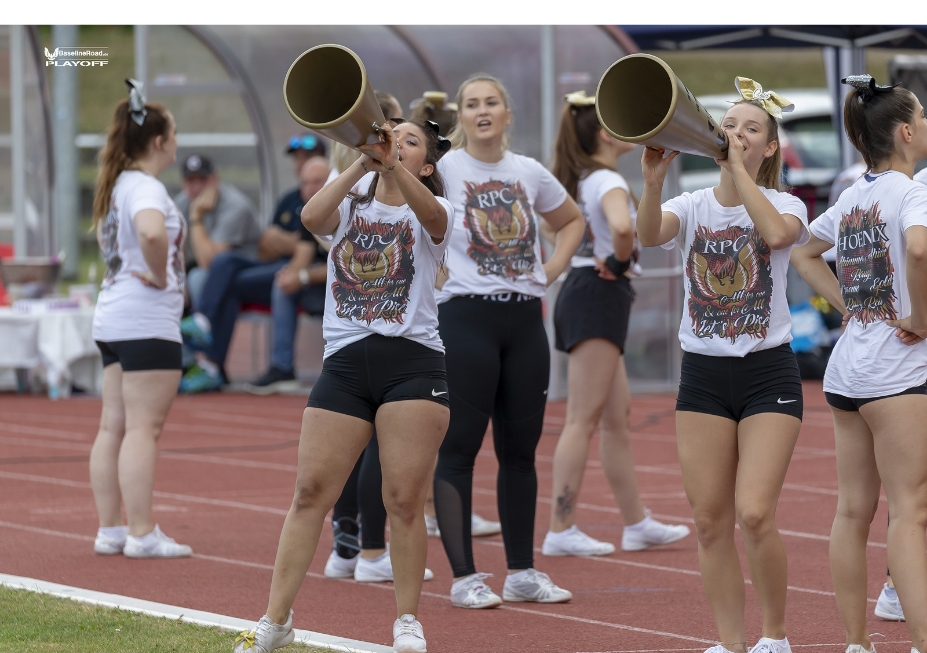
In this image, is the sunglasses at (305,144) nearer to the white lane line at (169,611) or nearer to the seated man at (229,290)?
the seated man at (229,290)

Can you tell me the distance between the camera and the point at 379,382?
15.3ft

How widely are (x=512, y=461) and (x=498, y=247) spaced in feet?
2.87

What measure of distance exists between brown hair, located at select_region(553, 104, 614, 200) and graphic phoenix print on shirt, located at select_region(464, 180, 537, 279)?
0.99 m

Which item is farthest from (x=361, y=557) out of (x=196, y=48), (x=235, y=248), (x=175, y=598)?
(x=196, y=48)

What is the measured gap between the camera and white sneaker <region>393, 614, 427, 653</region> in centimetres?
466

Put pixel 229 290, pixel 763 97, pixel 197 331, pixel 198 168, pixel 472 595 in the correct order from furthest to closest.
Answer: pixel 198 168 < pixel 229 290 < pixel 197 331 < pixel 472 595 < pixel 763 97

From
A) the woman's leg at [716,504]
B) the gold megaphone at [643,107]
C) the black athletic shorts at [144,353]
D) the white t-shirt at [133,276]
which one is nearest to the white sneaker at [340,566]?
the black athletic shorts at [144,353]

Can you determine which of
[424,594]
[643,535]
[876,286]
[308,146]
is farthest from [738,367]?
[308,146]

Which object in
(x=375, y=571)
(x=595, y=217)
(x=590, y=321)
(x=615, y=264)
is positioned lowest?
(x=375, y=571)

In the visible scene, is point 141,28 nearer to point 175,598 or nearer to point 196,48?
point 196,48

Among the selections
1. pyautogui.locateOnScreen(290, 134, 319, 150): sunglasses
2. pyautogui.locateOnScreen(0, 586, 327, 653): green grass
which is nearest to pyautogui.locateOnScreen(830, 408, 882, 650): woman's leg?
pyautogui.locateOnScreen(0, 586, 327, 653): green grass

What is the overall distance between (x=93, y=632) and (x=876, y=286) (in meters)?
2.88

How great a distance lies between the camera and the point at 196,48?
638 inches

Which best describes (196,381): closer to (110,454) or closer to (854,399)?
(110,454)
